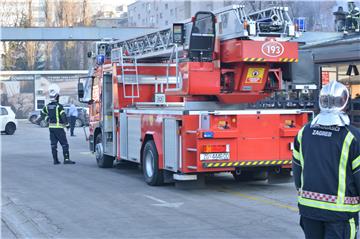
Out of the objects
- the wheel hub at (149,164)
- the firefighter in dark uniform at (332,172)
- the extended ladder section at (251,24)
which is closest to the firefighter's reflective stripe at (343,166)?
the firefighter in dark uniform at (332,172)

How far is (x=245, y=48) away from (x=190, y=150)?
2054mm

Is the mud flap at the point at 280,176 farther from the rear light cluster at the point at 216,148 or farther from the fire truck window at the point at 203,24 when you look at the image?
the fire truck window at the point at 203,24

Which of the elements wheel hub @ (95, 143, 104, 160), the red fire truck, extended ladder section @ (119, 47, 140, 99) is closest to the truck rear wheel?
the red fire truck

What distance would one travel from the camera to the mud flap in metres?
11.8

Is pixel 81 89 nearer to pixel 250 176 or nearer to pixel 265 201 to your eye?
pixel 250 176

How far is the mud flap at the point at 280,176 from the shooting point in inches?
465

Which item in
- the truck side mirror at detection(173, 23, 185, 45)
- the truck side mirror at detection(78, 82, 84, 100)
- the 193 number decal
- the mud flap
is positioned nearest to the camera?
the 193 number decal

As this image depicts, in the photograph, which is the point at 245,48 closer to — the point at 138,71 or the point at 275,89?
the point at 275,89

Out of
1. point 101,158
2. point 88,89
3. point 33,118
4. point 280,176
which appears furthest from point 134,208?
point 33,118

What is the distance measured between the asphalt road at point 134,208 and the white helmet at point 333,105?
346cm

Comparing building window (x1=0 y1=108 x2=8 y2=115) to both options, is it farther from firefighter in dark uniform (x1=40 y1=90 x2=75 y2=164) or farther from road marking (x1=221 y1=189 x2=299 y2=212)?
road marking (x1=221 y1=189 x2=299 y2=212)

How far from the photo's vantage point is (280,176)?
1188cm

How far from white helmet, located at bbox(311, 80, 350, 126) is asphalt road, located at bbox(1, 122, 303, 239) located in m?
3.46

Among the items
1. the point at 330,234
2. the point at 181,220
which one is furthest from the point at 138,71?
the point at 330,234
